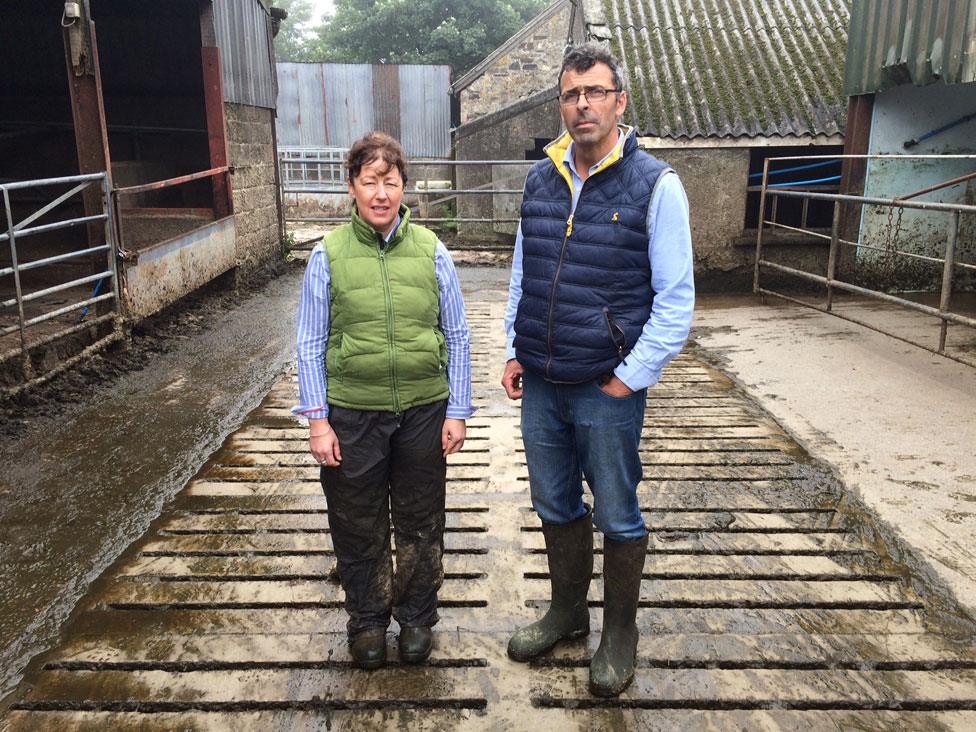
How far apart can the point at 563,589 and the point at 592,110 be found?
1.44 meters

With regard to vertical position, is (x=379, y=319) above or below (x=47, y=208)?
below

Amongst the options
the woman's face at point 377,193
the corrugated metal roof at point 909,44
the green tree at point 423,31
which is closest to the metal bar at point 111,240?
the woman's face at point 377,193

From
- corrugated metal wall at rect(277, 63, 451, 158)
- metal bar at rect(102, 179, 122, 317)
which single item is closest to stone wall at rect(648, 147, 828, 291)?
metal bar at rect(102, 179, 122, 317)

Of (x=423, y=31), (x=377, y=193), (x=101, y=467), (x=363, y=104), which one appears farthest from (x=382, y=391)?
(x=423, y=31)

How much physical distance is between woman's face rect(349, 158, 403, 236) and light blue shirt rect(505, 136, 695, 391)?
0.73 meters

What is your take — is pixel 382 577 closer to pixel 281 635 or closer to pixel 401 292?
pixel 281 635

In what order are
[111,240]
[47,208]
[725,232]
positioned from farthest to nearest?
[725,232] < [111,240] < [47,208]

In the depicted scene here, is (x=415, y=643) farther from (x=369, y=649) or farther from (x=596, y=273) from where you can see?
(x=596, y=273)

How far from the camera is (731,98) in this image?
9203 millimetres

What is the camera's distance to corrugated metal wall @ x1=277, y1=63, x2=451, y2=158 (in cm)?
2347

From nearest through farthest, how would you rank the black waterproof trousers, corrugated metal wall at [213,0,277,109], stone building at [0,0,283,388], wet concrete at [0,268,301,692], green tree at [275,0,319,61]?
1. the black waterproof trousers
2. wet concrete at [0,268,301,692]
3. stone building at [0,0,283,388]
4. corrugated metal wall at [213,0,277,109]
5. green tree at [275,0,319,61]

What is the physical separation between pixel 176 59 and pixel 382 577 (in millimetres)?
10005

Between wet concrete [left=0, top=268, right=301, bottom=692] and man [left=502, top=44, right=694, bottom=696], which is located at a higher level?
man [left=502, top=44, right=694, bottom=696]

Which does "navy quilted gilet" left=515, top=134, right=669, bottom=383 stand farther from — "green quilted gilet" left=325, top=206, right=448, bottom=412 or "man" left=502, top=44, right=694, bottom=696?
"green quilted gilet" left=325, top=206, right=448, bottom=412
